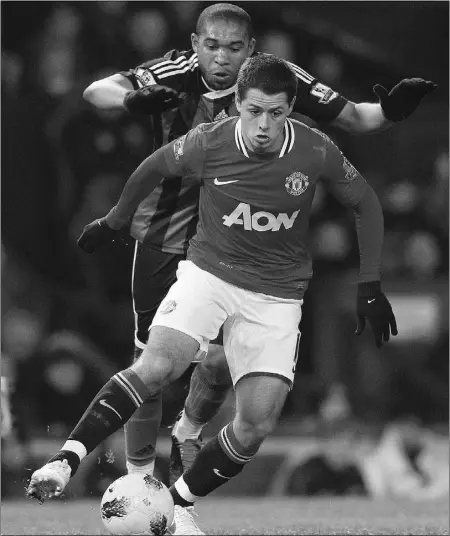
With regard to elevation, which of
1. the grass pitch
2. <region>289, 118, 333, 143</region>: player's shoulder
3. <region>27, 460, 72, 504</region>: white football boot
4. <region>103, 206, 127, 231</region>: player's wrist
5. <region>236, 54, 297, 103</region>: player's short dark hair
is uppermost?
<region>236, 54, 297, 103</region>: player's short dark hair

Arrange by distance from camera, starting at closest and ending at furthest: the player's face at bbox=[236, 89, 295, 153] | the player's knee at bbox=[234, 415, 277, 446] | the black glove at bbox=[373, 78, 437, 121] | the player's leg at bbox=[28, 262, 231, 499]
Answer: the player's leg at bbox=[28, 262, 231, 499], the player's face at bbox=[236, 89, 295, 153], the player's knee at bbox=[234, 415, 277, 446], the black glove at bbox=[373, 78, 437, 121]

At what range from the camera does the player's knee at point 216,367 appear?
5.44 meters

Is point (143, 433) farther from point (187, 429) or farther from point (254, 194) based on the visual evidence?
point (254, 194)

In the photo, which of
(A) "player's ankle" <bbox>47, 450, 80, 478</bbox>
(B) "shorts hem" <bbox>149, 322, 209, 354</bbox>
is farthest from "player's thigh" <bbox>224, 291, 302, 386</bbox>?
(A) "player's ankle" <bbox>47, 450, 80, 478</bbox>

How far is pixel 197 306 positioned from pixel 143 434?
1.08m

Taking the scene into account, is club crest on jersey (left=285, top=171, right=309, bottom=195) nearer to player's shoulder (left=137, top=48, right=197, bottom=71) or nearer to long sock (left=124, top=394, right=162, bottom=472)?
player's shoulder (left=137, top=48, right=197, bottom=71)

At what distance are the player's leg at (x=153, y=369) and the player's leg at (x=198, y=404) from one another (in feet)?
1.92

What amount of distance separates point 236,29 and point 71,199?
4188 millimetres

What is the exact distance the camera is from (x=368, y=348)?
965 cm

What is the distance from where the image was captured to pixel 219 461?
495cm

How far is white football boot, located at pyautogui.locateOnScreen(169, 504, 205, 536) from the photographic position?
5.16 metres

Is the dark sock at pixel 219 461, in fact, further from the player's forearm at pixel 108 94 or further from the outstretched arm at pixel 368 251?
the player's forearm at pixel 108 94

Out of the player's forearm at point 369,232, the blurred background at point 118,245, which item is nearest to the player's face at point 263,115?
the player's forearm at point 369,232

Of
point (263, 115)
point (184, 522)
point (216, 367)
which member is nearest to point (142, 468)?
point (184, 522)
